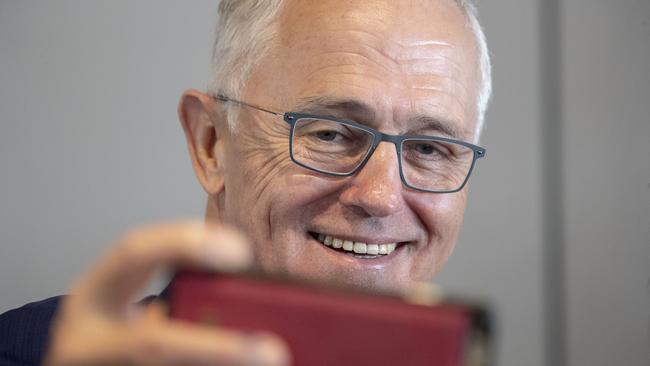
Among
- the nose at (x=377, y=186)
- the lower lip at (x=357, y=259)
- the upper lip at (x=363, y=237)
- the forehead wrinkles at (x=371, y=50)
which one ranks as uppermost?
the forehead wrinkles at (x=371, y=50)

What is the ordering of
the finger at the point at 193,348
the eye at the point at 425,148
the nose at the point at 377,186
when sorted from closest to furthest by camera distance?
the finger at the point at 193,348 < the nose at the point at 377,186 < the eye at the point at 425,148

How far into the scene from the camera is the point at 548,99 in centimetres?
203

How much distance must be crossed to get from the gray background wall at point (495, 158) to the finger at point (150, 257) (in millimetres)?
1341

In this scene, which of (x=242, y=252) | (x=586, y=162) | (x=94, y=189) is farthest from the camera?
(x=586, y=162)

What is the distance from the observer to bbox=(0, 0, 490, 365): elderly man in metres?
1.17

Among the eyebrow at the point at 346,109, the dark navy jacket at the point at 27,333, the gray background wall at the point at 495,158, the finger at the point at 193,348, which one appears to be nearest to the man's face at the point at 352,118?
the eyebrow at the point at 346,109

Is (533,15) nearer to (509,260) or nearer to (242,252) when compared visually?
(509,260)

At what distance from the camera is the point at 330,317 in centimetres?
49

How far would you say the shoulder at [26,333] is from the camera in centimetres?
121

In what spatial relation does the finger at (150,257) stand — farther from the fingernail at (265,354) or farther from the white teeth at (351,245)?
the white teeth at (351,245)

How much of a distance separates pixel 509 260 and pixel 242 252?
5.67 feet

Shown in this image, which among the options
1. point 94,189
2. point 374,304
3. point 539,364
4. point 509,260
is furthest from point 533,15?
point 374,304

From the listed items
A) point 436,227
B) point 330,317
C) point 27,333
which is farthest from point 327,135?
point 330,317

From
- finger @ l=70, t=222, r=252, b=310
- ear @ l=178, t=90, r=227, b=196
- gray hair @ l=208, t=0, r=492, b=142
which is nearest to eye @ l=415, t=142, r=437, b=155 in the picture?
gray hair @ l=208, t=0, r=492, b=142
